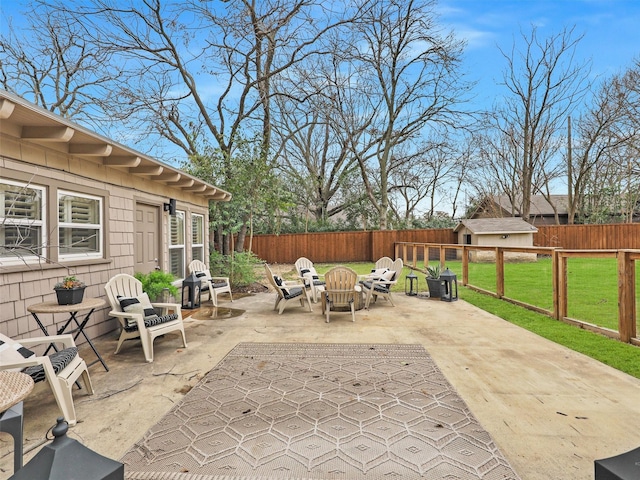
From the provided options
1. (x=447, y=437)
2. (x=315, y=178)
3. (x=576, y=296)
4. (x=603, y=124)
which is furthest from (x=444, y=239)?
(x=447, y=437)

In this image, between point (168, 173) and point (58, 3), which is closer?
point (168, 173)

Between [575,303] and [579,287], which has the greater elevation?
[579,287]

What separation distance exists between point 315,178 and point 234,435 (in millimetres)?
19650

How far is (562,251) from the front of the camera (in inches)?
214

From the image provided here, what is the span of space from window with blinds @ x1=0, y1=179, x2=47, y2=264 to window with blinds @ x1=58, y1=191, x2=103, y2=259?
292 mm

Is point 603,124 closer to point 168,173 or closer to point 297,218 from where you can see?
point 297,218

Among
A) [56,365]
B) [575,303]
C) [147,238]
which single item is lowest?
[575,303]

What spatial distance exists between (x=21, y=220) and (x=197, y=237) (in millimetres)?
4944

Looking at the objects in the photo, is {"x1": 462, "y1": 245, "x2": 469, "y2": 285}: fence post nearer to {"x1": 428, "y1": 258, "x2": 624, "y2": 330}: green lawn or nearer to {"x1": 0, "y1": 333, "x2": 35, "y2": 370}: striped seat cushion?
{"x1": 428, "y1": 258, "x2": 624, "y2": 330}: green lawn

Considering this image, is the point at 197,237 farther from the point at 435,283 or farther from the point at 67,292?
the point at 435,283

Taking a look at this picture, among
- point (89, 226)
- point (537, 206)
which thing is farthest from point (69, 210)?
point (537, 206)

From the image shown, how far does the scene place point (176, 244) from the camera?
7.35 m

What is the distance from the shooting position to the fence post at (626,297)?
413cm

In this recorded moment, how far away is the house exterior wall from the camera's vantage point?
11.6 feet
